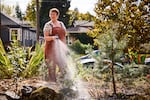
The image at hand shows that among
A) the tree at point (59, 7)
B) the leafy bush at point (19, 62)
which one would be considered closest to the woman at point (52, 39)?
the leafy bush at point (19, 62)

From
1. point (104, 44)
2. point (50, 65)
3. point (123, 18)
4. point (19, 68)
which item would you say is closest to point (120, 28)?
point (123, 18)

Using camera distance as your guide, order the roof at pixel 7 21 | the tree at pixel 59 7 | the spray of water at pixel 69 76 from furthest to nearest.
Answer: the roof at pixel 7 21
the tree at pixel 59 7
the spray of water at pixel 69 76

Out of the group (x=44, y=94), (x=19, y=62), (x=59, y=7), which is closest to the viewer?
(x=44, y=94)

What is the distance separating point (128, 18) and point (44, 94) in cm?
347

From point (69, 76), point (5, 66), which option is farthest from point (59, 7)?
point (69, 76)

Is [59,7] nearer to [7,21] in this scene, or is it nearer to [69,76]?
[7,21]

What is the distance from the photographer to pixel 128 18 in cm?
836

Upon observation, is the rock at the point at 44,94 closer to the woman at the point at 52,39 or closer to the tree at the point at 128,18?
the woman at the point at 52,39

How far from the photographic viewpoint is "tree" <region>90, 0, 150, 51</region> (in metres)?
8.33

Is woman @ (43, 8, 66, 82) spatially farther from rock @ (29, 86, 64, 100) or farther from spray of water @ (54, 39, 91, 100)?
rock @ (29, 86, 64, 100)

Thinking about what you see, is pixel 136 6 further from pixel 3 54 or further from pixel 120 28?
pixel 3 54

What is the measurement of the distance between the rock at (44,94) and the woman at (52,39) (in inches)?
54.3

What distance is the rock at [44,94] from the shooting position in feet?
19.3

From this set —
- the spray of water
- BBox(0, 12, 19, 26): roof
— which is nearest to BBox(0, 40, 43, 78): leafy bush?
the spray of water
